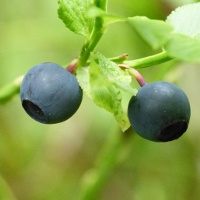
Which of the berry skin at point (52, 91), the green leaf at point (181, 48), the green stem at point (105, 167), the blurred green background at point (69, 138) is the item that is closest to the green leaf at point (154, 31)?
the green leaf at point (181, 48)

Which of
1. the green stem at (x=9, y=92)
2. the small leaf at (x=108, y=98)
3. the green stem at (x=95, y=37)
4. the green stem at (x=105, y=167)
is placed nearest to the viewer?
the green stem at (x=95, y=37)

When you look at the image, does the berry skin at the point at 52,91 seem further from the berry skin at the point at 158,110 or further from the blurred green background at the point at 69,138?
the blurred green background at the point at 69,138

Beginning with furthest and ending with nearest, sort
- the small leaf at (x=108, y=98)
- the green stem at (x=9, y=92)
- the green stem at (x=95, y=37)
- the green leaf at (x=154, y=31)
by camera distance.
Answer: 1. the green stem at (x=9, y=92)
2. the small leaf at (x=108, y=98)
3. the green stem at (x=95, y=37)
4. the green leaf at (x=154, y=31)

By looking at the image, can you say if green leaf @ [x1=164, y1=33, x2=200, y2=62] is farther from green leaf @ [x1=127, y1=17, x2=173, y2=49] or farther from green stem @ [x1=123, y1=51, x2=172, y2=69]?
green stem @ [x1=123, y1=51, x2=172, y2=69]

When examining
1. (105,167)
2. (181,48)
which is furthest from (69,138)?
(181,48)

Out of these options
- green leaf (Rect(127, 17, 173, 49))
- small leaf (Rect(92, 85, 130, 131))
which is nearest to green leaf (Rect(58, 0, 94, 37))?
small leaf (Rect(92, 85, 130, 131))

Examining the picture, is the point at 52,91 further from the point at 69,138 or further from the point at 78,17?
the point at 69,138
